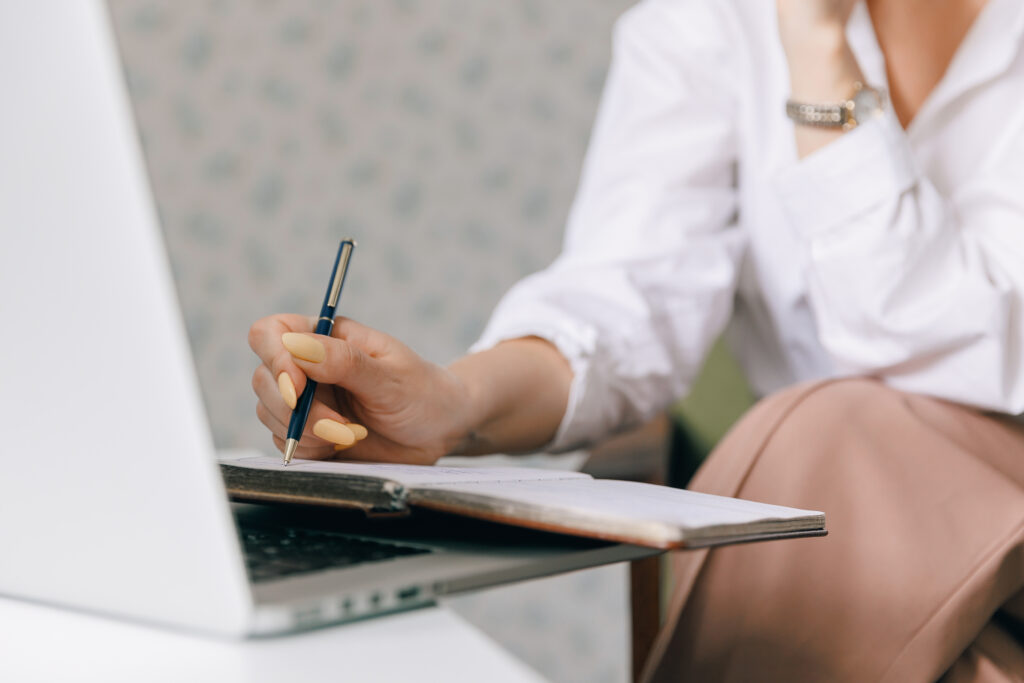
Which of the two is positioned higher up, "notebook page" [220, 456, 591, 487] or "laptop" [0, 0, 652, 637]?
"laptop" [0, 0, 652, 637]

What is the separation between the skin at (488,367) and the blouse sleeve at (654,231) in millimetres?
73

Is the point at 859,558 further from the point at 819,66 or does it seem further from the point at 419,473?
the point at 819,66

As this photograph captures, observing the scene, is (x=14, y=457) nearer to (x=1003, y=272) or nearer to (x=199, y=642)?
(x=199, y=642)

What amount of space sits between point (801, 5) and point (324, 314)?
46 cm

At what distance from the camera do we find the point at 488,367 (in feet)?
2.05

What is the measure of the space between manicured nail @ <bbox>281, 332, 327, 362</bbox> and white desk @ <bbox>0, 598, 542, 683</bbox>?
0.21 m

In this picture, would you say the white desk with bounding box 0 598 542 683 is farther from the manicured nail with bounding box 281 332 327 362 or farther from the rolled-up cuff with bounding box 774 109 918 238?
the rolled-up cuff with bounding box 774 109 918 238

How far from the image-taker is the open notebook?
0.81ft

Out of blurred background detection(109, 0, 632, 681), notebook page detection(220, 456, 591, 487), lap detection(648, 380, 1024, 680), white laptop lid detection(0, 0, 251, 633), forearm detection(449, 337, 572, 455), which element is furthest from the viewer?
blurred background detection(109, 0, 632, 681)

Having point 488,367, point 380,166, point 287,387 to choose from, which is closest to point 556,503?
point 287,387

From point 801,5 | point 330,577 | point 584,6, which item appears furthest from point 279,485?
point 584,6

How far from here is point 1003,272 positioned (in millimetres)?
662

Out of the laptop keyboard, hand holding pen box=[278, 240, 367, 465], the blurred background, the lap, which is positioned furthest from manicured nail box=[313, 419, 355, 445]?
the blurred background

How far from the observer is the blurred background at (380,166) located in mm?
1641
